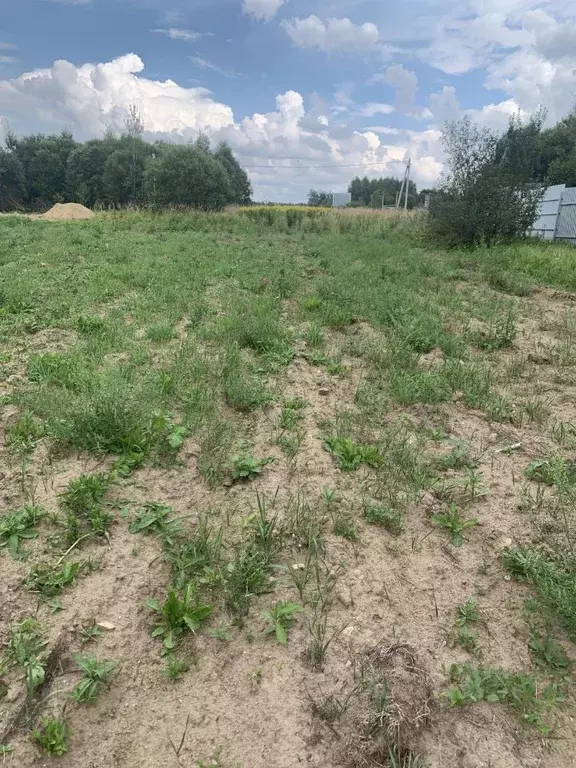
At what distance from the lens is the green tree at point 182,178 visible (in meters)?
29.6

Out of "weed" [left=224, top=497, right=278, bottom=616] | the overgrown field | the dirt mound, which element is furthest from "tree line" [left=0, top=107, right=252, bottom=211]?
"weed" [left=224, top=497, right=278, bottom=616]

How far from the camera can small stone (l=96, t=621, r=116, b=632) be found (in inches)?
91.7

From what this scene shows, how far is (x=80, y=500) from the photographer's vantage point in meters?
2.94

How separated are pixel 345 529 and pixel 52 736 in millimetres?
1619

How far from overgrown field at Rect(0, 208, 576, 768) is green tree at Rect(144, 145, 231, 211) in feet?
85.3

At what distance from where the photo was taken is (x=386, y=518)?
303 cm

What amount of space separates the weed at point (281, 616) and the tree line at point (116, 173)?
3034 cm

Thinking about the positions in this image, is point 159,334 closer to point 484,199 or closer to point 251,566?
point 251,566

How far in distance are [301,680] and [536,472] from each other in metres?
2.20

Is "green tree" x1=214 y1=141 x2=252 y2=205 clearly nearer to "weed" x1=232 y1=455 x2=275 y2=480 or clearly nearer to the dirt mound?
the dirt mound

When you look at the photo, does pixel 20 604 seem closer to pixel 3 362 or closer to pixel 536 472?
pixel 3 362

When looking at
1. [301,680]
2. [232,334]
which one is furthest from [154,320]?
[301,680]

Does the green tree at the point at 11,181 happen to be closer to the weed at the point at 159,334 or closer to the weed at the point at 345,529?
the weed at the point at 159,334

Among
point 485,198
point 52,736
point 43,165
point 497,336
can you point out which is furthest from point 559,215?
point 43,165
